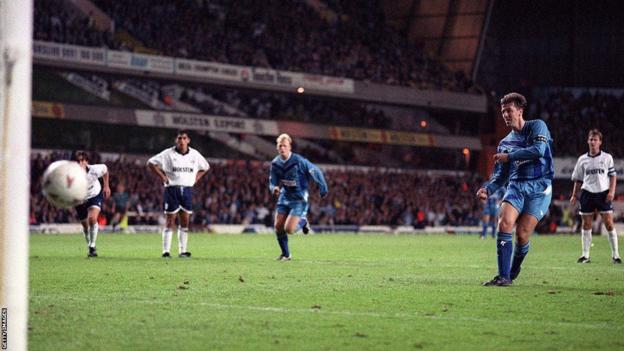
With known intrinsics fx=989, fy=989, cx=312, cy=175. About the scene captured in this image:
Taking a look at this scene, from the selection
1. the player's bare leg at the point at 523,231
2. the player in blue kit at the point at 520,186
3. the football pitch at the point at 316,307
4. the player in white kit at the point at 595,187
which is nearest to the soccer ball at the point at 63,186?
the football pitch at the point at 316,307

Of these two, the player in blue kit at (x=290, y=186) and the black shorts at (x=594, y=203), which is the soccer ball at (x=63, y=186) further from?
the black shorts at (x=594, y=203)

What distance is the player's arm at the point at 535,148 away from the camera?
490 inches

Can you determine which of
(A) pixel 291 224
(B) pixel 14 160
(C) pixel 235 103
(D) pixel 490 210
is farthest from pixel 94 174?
(C) pixel 235 103

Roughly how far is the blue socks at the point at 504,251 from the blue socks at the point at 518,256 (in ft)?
0.86

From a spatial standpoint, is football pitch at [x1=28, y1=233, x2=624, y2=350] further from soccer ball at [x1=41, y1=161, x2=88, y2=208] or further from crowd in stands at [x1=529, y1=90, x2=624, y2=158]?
crowd in stands at [x1=529, y1=90, x2=624, y2=158]

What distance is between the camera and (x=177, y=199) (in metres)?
19.9

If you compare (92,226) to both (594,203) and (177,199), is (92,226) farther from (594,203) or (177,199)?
(594,203)

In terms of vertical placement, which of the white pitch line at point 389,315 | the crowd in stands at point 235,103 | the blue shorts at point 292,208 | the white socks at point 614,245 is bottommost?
the white pitch line at point 389,315

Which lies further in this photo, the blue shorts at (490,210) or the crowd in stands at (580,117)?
the crowd in stands at (580,117)

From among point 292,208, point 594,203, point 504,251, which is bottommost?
point 504,251

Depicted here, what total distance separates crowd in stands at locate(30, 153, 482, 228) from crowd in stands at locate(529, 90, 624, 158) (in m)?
5.95

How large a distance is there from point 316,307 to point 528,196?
13.3 ft

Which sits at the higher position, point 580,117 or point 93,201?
point 580,117

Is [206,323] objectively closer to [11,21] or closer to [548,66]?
[11,21]
